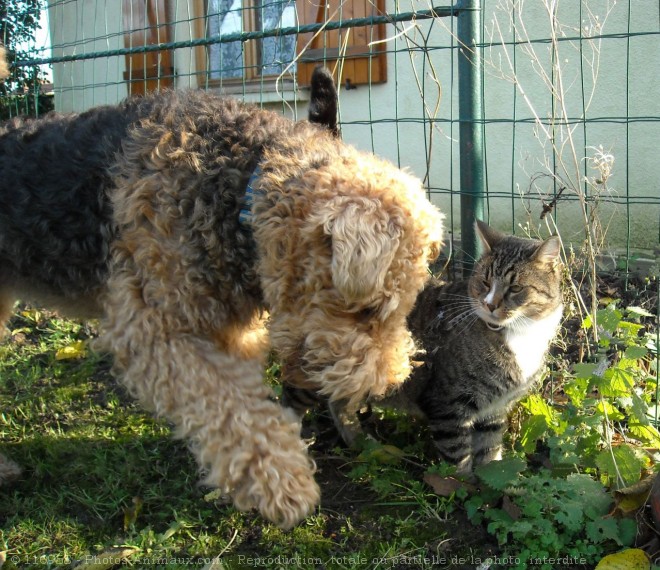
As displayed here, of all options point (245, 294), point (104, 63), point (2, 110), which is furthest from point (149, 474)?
point (104, 63)

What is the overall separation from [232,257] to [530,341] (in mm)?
1482

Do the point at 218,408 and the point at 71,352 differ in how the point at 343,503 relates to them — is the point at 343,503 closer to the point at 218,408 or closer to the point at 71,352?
the point at 218,408

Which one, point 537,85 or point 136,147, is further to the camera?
point 537,85

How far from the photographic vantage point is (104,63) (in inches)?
321

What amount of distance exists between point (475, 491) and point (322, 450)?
814 mm

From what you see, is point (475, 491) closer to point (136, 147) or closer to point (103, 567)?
point (103, 567)

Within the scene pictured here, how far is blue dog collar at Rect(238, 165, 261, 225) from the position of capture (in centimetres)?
237

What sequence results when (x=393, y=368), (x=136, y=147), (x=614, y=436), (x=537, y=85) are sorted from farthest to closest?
(x=537, y=85)
(x=614, y=436)
(x=136, y=147)
(x=393, y=368)

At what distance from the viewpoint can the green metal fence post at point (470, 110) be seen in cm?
342

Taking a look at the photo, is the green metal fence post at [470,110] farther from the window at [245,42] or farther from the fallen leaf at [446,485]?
the window at [245,42]

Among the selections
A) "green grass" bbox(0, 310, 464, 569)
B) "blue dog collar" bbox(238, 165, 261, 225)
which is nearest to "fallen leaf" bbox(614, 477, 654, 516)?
"green grass" bbox(0, 310, 464, 569)

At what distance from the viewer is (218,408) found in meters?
2.32

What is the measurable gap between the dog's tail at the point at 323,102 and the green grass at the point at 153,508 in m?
1.53

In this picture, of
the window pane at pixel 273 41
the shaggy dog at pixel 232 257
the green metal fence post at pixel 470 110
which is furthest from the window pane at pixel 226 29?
the shaggy dog at pixel 232 257
